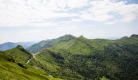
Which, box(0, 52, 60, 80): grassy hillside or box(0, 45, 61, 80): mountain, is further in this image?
box(0, 45, 61, 80): mountain

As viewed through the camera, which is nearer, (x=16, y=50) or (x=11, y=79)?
(x=11, y=79)

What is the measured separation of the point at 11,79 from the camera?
49531 millimetres

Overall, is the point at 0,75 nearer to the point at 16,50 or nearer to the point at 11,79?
the point at 11,79

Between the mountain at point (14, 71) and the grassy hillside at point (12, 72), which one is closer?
the grassy hillside at point (12, 72)

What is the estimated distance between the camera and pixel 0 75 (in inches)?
1836

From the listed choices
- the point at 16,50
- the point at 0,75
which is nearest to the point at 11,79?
the point at 0,75

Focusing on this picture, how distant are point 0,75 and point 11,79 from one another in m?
7.09

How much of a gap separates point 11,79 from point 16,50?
176287 mm

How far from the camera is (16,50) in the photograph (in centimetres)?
19288

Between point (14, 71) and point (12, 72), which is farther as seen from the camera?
point (14, 71)

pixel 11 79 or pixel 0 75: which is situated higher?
pixel 0 75

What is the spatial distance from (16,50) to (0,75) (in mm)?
175978

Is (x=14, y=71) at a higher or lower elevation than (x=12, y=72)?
lower
